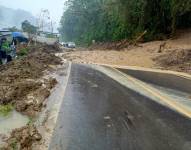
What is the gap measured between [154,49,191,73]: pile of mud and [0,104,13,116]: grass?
1259 centimetres

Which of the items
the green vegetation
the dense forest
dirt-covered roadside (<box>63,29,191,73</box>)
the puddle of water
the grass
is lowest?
dirt-covered roadside (<box>63,29,191,73</box>)

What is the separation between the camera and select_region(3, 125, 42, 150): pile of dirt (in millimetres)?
6656

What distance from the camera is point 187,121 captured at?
7969 millimetres

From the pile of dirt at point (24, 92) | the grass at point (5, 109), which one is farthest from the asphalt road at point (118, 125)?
the grass at point (5, 109)

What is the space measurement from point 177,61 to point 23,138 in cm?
1901

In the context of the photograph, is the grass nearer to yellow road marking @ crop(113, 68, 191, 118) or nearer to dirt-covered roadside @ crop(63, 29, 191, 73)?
yellow road marking @ crop(113, 68, 191, 118)

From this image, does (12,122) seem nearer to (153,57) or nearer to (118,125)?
(118,125)

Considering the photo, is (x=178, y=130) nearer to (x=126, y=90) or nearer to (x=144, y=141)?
(x=144, y=141)

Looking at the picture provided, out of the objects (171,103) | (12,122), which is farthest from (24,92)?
(171,103)

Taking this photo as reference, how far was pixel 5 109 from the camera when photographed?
10.4m

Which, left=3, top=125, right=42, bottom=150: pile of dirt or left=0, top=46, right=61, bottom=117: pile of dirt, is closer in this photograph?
left=3, top=125, right=42, bottom=150: pile of dirt

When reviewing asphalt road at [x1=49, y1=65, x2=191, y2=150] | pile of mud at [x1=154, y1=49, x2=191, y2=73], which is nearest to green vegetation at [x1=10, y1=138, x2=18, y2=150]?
asphalt road at [x1=49, y1=65, x2=191, y2=150]

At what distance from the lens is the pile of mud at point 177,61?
74.5ft

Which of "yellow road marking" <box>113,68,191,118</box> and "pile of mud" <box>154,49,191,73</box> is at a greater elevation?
"yellow road marking" <box>113,68,191,118</box>
